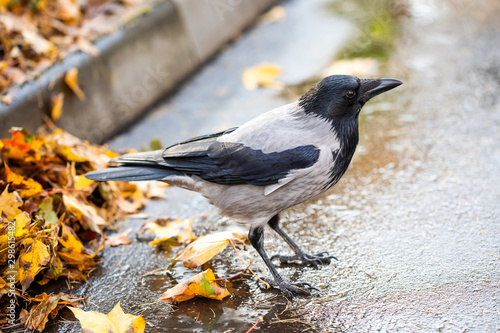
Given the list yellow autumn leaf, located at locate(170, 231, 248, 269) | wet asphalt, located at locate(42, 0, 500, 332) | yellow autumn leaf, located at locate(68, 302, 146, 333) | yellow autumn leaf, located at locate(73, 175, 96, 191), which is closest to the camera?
yellow autumn leaf, located at locate(68, 302, 146, 333)

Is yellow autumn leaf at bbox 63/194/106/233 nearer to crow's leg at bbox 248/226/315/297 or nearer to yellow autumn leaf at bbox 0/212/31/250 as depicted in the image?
yellow autumn leaf at bbox 0/212/31/250

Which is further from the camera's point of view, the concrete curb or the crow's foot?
the concrete curb

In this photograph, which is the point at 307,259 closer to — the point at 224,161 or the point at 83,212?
the point at 224,161

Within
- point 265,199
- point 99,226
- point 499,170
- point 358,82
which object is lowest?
point 499,170

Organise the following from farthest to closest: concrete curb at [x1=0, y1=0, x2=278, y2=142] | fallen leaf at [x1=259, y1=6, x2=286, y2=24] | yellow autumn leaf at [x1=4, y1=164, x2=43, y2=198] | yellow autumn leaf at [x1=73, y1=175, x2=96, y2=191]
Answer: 1. fallen leaf at [x1=259, y1=6, x2=286, y2=24]
2. concrete curb at [x1=0, y1=0, x2=278, y2=142]
3. yellow autumn leaf at [x1=73, y1=175, x2=96, y2=191]
4. yellow autumn leaf at [x1=4, y1=164, x2=43, y2=198]

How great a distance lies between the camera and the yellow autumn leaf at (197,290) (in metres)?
2.81

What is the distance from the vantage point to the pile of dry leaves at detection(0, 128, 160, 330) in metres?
2.87

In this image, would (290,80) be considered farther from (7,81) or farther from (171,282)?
(171,282)

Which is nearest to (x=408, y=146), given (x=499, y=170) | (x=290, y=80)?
(x=499, y=170)

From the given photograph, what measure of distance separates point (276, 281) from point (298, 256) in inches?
11.9

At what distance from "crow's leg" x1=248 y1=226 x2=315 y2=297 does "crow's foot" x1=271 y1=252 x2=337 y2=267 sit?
222 mm

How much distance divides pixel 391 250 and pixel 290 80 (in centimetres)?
295

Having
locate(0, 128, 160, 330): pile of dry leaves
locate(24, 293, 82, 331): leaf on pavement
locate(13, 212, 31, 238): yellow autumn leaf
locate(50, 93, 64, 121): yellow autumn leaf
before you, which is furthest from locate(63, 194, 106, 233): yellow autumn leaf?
locate(50, 93, 64, 121): yellow autumn leaf

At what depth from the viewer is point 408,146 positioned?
14.2ft
